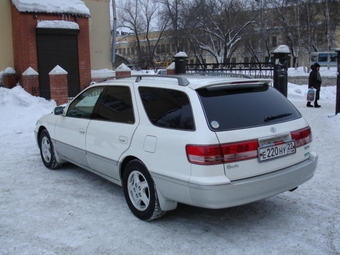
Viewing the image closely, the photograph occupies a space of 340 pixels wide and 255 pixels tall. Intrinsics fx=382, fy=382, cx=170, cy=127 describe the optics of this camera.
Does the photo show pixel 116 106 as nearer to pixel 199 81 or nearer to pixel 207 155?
pixel 199 81

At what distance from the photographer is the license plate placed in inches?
154

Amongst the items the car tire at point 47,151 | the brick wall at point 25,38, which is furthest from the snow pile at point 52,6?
the car tire at point 47,151

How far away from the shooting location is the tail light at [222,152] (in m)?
3.68

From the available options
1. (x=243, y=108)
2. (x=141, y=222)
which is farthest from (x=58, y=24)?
(x=243, y=108)

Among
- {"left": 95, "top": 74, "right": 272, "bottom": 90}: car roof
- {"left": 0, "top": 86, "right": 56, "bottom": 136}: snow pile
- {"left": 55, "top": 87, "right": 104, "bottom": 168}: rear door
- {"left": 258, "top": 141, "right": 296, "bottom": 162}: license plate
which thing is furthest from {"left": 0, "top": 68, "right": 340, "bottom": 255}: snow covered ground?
{"left": 0, "top": 86, "right": 56, "bottom": 136}: snow pile

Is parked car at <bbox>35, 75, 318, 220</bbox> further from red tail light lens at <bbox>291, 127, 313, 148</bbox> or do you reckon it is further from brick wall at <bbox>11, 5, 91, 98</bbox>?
brick wall at <bbox>11, 5, 91, 98</bbox>

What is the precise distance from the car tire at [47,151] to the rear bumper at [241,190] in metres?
3.53

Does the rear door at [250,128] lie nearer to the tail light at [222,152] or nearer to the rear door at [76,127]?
the tail light at [222,152]

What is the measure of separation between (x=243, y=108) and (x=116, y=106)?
1737mm

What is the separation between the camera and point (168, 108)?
4.22 meters

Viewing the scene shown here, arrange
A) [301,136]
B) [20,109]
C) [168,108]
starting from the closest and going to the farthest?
[168,108], [301,136], [20,109]

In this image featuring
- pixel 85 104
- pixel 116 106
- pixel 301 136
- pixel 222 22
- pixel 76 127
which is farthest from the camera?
pixel 222 22

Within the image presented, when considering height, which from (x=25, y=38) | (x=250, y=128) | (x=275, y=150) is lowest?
(x=275, y=150)

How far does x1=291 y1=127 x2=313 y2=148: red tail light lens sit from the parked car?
11 millimetres
